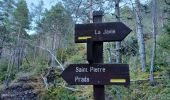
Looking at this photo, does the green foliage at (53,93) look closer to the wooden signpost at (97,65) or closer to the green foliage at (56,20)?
the wooden signpost at (97,65)

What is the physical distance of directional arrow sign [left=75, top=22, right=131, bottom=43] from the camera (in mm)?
4285

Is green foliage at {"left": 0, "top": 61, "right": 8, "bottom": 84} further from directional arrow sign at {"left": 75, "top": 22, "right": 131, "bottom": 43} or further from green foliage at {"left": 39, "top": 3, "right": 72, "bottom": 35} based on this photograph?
directional arrow sign at {"left": 75, "top": 22, "right": 131, "bottom": 43}

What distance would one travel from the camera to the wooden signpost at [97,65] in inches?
163

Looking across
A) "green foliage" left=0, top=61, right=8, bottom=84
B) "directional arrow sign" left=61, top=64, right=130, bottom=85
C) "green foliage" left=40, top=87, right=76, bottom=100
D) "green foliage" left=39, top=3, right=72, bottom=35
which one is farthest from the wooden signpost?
"green foliage" left=39, top=3, right=72, bottom=35

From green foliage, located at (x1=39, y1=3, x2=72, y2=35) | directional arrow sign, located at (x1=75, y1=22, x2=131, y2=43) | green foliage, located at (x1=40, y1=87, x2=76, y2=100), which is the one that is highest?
green foliage, located at (x1=39, y1=3, x2=72, y2=35)

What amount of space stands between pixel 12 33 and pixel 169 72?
35030 millimetres

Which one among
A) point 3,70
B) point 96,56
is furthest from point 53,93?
point 3,70

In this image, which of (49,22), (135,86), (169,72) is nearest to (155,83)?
(135,86)

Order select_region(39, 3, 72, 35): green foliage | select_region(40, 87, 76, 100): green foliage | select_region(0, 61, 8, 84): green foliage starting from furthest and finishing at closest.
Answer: select_region(39, 3, 72, 35): green foliage < select_region(0, 61, 8, 84): green foliage < select_region(40, 87, 76, 100): green foliage

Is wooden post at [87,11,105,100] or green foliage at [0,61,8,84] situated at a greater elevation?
wooden post at [87,11,105,100]

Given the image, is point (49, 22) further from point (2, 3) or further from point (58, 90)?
point (58, 90)

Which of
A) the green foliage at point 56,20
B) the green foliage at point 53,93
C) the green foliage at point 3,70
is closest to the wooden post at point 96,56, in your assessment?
the green foliage at point 53,93

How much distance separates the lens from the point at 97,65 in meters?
4.24

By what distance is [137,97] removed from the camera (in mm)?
10906
